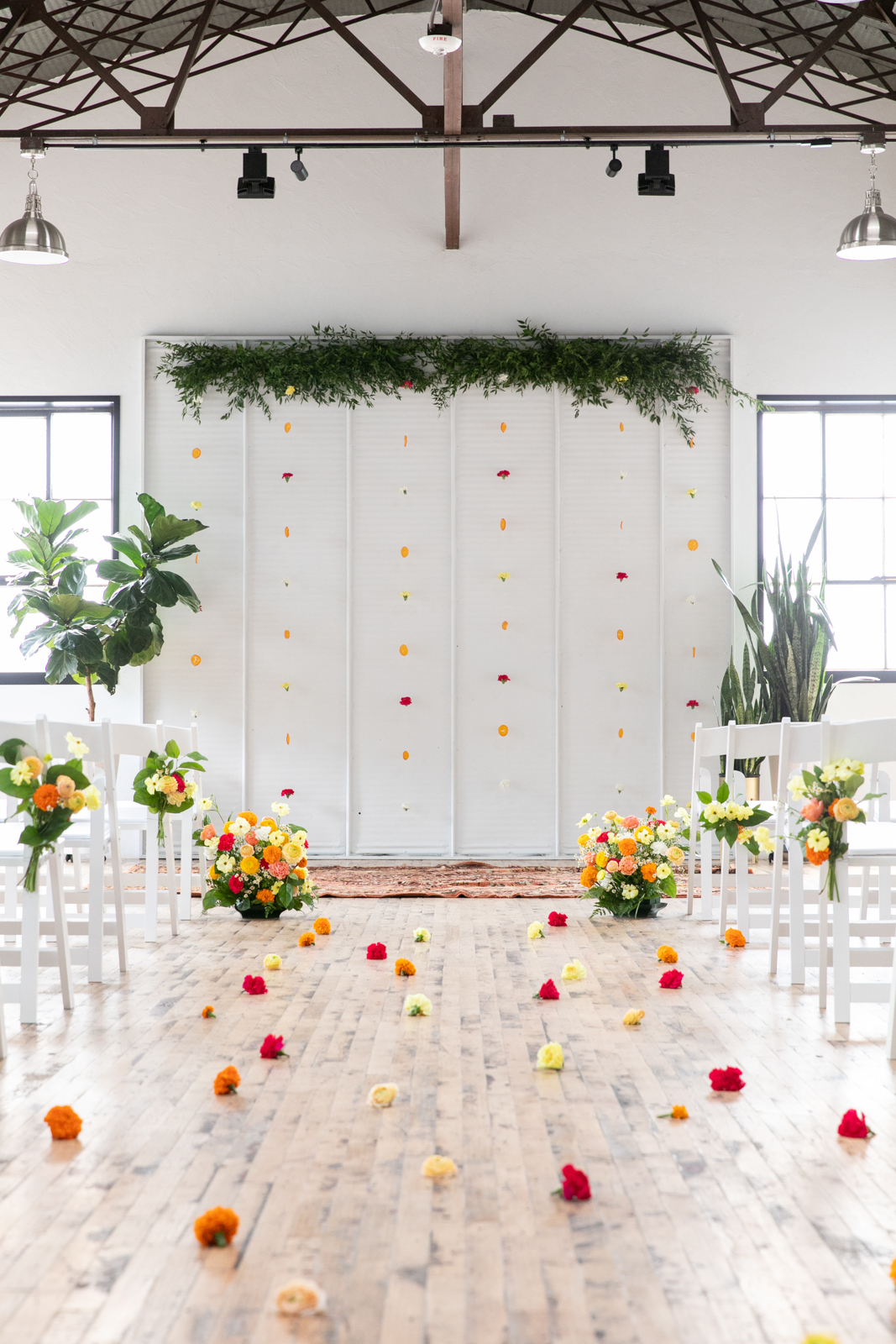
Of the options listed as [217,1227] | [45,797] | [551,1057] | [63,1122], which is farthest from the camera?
[45,797]

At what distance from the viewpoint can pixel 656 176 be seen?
6270 mm

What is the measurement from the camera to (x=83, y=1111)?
239 centimetres

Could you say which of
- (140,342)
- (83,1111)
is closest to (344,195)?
(140,342)

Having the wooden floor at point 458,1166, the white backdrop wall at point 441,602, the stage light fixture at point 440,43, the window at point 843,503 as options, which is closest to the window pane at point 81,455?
the white backdrop wall at point 441,602

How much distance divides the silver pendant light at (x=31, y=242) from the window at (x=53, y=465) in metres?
1.70

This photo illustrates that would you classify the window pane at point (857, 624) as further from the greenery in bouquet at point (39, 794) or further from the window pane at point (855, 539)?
the greenery in bouquet at point (39, 794)

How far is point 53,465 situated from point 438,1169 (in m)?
6.38

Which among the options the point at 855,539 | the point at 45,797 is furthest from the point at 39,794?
the point at 855,539

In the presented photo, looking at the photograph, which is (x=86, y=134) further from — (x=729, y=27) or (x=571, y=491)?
(x=729, y=27)

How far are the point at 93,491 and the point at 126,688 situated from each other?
52.6 inches

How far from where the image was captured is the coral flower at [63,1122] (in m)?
2.19

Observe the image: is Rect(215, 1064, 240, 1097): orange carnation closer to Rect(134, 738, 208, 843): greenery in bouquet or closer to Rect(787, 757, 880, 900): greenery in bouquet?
Rect(787, 757, 880, 900): greenery in bouquet

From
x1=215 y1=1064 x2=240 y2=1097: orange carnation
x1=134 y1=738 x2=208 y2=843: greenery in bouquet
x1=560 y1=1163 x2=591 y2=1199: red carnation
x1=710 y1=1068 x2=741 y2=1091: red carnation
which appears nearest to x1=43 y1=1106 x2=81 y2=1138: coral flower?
x1=215 y1=1064 x2=240 y2=1097: orange carnation

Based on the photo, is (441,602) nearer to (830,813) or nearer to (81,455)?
(81,455)
